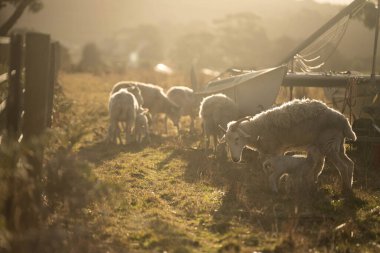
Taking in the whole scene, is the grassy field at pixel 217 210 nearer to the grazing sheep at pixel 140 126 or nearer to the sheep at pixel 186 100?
the grazing sheep at pixel 140 126

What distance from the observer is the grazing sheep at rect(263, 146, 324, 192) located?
8594 mm

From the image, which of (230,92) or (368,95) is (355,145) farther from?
(230,92)

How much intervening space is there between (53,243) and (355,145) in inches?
340

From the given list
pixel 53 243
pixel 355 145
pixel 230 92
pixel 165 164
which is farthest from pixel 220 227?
pixel 230 92

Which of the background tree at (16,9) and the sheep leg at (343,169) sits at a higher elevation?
the background tree at (16,9)

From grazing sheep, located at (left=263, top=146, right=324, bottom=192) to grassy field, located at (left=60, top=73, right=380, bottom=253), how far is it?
289mm

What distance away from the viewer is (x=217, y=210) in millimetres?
7602

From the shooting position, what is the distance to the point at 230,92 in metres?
13.4

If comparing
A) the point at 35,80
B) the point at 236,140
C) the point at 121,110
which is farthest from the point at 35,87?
the point at 121,110

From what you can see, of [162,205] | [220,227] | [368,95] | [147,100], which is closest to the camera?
[220,227]

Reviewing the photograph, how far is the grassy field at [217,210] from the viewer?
20.0 feet

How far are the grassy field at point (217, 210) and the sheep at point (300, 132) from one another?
554 millimetres

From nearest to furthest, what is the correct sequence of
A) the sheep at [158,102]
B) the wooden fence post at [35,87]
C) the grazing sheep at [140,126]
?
the wooden fence post at [35,87] → the grazing sheep at [140,126] → the sheep at [158,102]

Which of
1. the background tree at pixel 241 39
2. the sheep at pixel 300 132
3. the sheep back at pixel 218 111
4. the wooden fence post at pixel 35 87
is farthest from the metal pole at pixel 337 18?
the background tree at pixel 241 39
